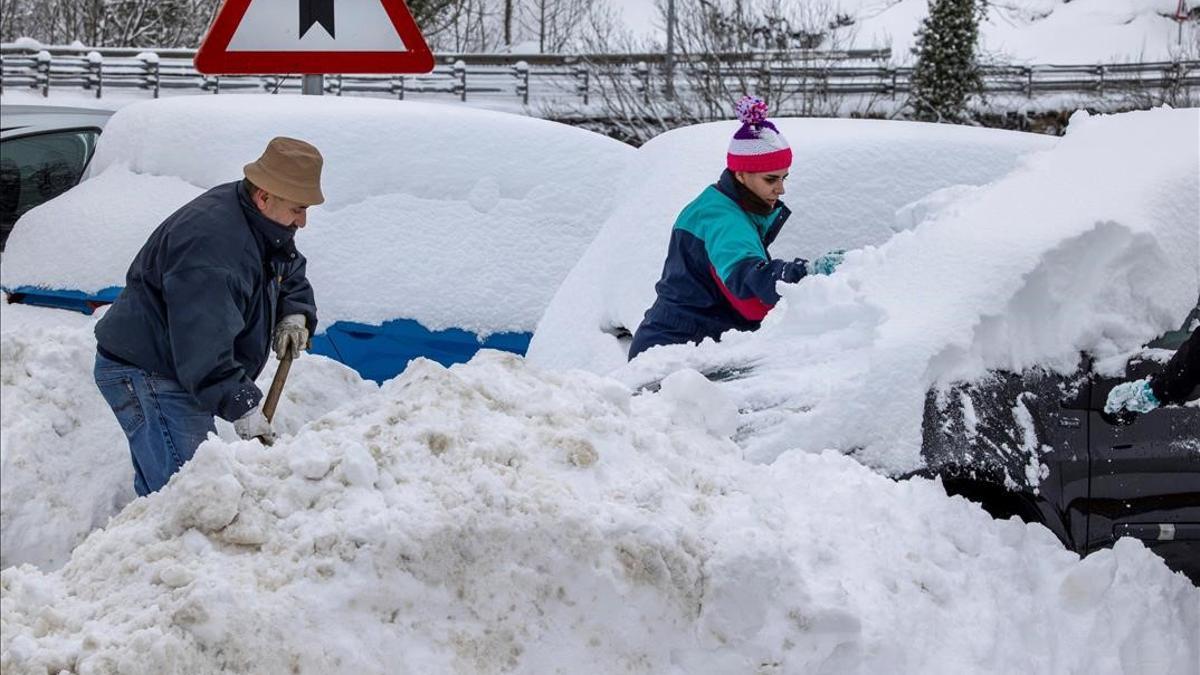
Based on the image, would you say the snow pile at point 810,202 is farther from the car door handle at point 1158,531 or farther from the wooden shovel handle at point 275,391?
the car door handle at point 1158,531

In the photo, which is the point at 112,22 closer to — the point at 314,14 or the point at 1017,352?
the point at 314,14

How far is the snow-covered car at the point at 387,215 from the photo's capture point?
532 cm

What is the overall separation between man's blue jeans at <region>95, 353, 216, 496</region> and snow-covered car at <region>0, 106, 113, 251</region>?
1905 millimetres

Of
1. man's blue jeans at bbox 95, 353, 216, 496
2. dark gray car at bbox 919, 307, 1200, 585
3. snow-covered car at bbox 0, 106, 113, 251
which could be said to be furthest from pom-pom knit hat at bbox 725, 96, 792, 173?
snow-covered car at bbox 0, 106, 113, 251

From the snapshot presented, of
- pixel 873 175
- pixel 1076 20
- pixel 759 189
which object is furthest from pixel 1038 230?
pixel 1076 20

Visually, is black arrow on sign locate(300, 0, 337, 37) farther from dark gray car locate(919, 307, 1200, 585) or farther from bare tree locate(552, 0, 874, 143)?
bare tree locate(552, 0, 874, 143)

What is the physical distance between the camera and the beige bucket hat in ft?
12.2

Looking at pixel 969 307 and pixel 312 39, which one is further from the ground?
pixel 312 39

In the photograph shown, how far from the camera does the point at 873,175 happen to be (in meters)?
4.74

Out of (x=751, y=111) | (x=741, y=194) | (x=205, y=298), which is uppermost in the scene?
(x=751, y=111)

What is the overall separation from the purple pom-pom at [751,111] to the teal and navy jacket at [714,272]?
7.2 inches

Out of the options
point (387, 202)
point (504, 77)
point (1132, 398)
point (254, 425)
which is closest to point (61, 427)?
point (387, 202)

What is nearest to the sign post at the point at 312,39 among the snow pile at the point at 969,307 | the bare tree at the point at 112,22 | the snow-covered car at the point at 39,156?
the snow pile at the point at 969,307

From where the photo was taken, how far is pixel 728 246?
13.5ft
